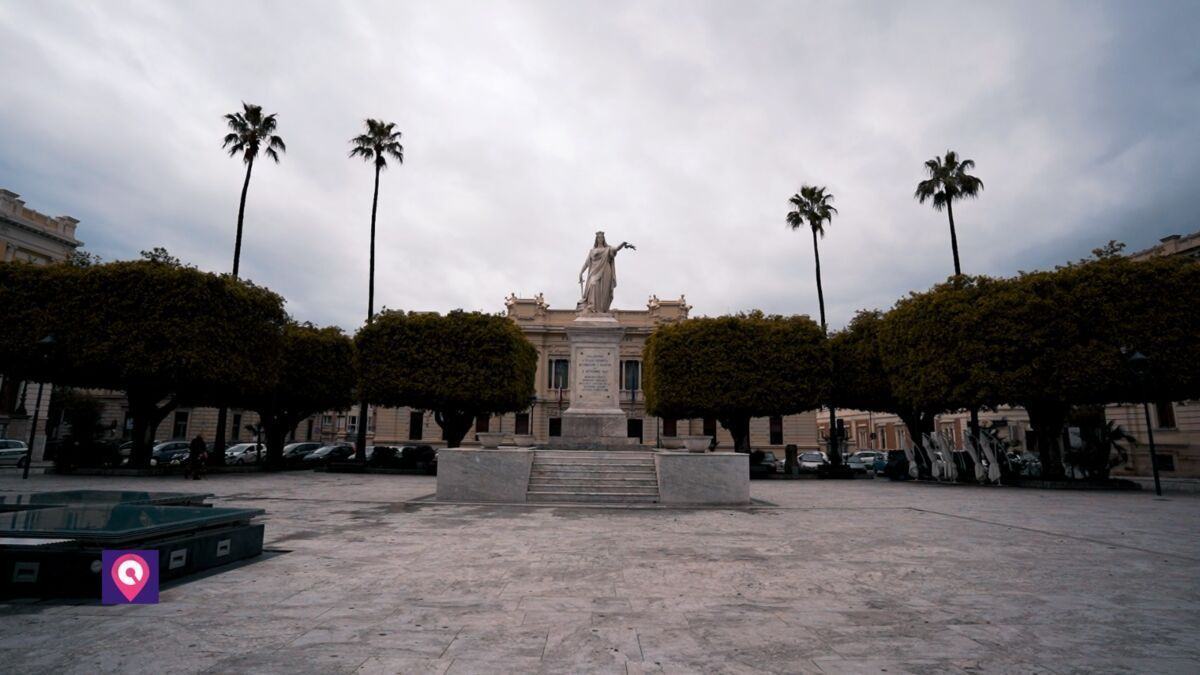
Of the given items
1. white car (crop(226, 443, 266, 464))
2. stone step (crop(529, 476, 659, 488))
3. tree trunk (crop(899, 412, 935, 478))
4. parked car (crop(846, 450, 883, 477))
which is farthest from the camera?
parked car (crop(846, 450, 883, 477))

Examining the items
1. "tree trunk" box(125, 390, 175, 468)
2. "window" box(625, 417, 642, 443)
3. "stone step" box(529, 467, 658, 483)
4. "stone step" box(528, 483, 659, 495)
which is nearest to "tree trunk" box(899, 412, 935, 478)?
"stone step" box(529, 467, 658, 483)

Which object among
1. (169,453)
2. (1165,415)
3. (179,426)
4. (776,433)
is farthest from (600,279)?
(179,426)

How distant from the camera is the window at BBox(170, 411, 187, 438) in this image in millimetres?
55575

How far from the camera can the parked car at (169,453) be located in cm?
3216

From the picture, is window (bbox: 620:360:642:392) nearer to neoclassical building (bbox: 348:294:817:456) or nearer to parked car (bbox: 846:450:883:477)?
neoclassical building (bbox: 348:294:817:456)

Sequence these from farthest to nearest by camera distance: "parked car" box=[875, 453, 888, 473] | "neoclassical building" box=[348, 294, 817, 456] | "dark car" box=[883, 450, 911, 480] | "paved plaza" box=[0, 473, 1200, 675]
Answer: "neoclassical building" box=[348, 294, 817, 456] < "parked car" box=[875, 453, 888, 473] < "dark car" box=[883, 450, 911, 480] < "paved plaza" box=[0, 473, 1200, 675]

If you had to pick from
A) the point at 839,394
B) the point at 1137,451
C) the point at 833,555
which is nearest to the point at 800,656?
the point at 833,555

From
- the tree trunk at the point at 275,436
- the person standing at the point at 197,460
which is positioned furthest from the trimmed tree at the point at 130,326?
the tree trunk at the point at 275,436

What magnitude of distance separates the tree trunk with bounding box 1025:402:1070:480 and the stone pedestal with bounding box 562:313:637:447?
1640 centimetres

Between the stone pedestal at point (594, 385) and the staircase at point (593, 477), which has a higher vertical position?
the stone pedestal at point (594, 385)

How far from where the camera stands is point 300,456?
34.5 metres

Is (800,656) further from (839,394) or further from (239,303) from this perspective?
(839,394)

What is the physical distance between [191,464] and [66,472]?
237 inches

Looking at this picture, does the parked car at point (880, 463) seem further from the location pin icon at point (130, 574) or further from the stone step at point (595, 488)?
the location pin icon at point (130, 574)
